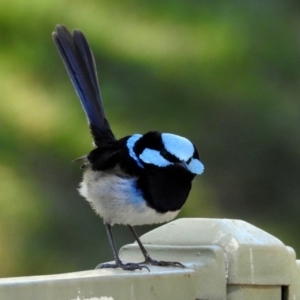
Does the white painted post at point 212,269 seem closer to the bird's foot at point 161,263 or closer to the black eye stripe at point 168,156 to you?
the bird's foot at point 161,263

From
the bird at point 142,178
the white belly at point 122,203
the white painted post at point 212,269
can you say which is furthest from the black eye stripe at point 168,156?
the white painted post at point 212,269

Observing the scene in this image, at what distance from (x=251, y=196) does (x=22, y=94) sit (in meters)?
1.96

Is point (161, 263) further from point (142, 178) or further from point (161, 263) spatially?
point (142, 178)

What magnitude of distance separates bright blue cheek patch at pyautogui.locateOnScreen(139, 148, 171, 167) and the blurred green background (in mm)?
2680

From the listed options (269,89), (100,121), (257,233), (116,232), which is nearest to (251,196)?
(269,89)

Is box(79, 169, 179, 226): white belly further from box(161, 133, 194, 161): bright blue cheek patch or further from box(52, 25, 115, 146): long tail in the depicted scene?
box(52, 25, 115, 146): long tail

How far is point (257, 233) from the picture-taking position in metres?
1.96

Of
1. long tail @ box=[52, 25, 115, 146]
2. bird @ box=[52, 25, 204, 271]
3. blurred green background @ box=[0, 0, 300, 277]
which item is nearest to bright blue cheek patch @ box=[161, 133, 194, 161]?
bird @ box=[52, 25, 204, 271]

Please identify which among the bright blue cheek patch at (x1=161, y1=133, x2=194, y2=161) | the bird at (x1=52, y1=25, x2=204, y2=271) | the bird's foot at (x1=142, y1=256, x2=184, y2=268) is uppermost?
the bright blue cheek patch at (x1=161, y1=133, x2=194, y2=161)

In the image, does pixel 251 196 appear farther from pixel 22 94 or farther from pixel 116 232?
pixel 22 94

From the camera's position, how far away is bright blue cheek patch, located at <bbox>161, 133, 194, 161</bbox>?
2447 millimetres

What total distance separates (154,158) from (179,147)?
14 centimetres

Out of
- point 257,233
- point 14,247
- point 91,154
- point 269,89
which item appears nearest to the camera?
point 257,233

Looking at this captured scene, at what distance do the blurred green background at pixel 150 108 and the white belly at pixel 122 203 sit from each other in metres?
2.55
